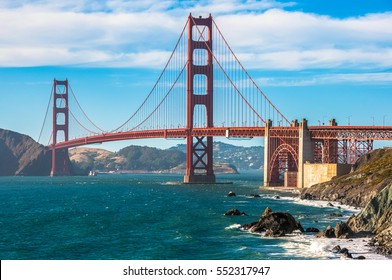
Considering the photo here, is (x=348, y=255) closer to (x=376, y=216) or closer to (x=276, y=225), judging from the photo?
(x=376, y=216)

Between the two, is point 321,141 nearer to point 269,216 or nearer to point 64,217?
point 64,217

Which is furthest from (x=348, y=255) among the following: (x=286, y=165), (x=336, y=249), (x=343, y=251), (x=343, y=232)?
(x=286, y=165)

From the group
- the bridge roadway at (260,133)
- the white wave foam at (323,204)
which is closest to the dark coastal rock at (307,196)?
the white wave foam at (323,204)

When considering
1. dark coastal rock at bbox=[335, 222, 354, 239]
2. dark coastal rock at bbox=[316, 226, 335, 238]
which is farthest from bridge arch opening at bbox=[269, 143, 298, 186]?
dark coastal rock at bbox=[335, 222, 354, 239]

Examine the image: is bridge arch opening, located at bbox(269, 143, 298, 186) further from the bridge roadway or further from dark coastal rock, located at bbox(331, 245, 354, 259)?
dark coastal rock, located at bbox(331, 245, 354, 259)

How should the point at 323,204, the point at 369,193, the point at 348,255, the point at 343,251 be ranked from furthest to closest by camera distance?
the point at 323,204, the point at 369,193, the point at 343,251, the point at 348,255
